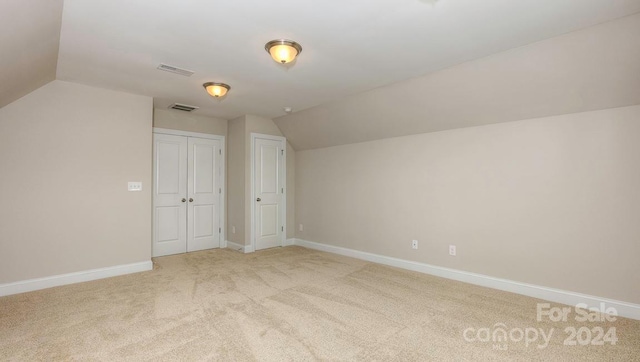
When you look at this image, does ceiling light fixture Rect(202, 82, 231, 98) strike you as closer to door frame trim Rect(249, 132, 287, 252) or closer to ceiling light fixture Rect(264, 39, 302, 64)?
ceiling light fixture Rect(264, 39, 302, 64)

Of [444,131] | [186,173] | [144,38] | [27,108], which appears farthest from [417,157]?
[27,108]

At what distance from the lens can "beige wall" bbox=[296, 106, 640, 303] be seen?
2926 mm

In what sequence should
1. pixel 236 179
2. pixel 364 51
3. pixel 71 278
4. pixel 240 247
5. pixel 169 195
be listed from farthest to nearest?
pixel 236 179 < pixel 240 247 < pixel 169 195 < pixel 71 278 < pixel 364 51

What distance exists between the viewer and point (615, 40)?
2510 millimetres

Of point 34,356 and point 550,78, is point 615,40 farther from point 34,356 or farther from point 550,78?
point 34,356

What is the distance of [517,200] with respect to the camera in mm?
3512

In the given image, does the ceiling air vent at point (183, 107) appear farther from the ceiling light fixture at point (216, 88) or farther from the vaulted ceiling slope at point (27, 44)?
the vaulted ceiling slope at point (27, 44)

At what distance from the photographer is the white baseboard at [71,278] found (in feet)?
11.4

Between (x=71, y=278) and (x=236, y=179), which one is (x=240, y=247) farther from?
(x=71, y=278)

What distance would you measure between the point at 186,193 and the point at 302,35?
12.7ft

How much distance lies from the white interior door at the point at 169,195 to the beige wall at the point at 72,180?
0.80 metres

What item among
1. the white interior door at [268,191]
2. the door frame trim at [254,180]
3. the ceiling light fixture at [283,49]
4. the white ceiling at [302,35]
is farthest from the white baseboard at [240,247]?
the ceiling light fixture at [283,49]

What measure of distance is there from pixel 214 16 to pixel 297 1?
0.69m

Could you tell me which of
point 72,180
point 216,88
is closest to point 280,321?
point 216,88
